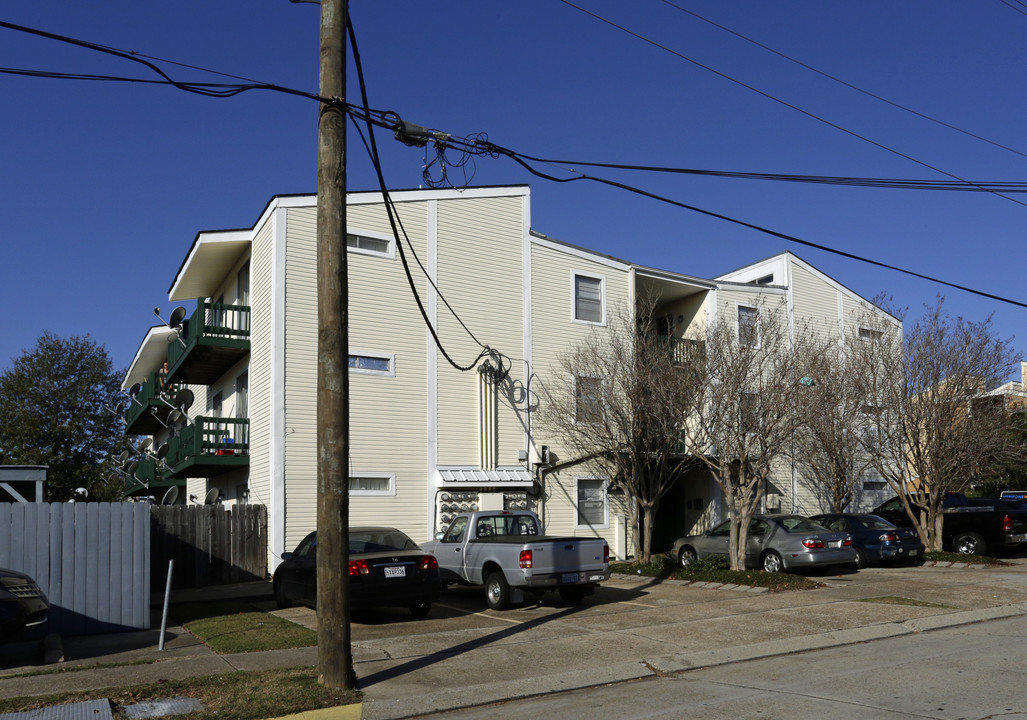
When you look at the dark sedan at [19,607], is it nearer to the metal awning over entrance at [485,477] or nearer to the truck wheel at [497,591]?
the truck wheel at [497,591]

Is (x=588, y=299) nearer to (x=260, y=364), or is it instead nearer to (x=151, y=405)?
(x=260, y=364)

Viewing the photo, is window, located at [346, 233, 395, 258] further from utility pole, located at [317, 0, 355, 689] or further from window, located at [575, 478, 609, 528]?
utility pole, located at [317, 0, 355, 689]

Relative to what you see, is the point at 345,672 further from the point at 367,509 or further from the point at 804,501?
the point at 804,501

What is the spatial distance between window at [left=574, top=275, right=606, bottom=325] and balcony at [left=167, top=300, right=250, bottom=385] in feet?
28.9

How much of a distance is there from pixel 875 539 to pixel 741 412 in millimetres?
5634

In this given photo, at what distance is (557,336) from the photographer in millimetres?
25141

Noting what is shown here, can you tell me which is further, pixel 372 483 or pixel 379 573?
pixel 372 483

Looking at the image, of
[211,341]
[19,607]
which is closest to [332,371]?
[19,607]

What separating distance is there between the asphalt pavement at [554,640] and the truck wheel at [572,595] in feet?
0.78

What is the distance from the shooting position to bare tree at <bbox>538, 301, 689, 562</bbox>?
2117 centimetres

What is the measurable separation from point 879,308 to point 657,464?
9.62 m

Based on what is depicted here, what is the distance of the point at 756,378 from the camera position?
20.4m

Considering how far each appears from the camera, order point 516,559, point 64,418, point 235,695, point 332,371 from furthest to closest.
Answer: point 64,418 < point 516,559 < point 332,371 < point 235,695

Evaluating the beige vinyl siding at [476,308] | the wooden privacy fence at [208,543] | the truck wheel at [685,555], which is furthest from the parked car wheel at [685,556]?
the wooden privacy fence at [208,543]
